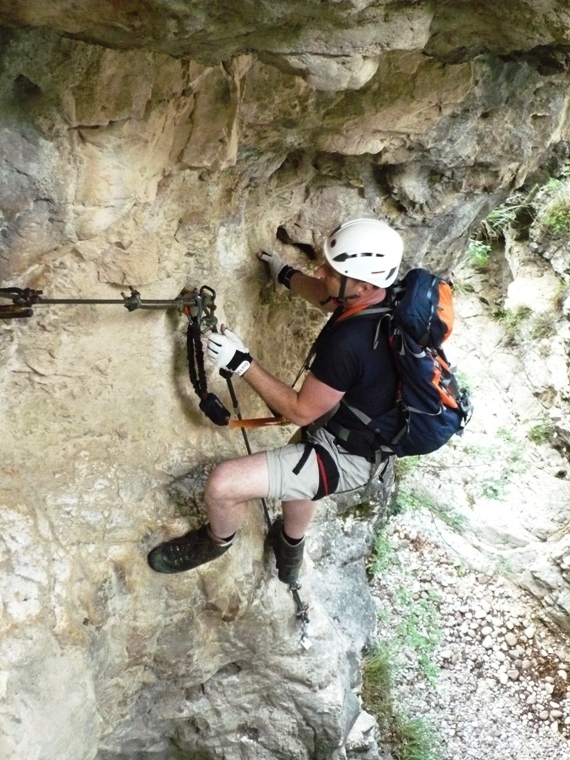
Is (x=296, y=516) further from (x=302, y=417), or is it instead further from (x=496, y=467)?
(x=496, y=467)

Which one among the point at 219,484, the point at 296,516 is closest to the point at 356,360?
the point at 219,484

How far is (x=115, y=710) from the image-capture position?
14.2ft

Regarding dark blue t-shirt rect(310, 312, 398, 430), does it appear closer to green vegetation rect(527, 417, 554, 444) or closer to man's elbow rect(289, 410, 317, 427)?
man's elbow rect(289, 410, 317, 427)

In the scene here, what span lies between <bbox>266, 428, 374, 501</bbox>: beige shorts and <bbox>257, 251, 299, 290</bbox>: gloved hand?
3.74ft

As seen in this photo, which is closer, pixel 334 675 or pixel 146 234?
pixel 146 234

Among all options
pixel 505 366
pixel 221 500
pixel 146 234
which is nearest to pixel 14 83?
pixel 146 234

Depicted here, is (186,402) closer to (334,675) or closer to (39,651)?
(39,651)

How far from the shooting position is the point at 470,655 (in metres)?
7.50

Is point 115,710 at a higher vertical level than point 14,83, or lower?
lower

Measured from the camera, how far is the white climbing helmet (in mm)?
3553

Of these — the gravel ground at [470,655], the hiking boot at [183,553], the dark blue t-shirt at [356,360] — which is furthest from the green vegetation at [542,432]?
the hiking boot at [183,553]

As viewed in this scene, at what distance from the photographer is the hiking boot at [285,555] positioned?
4601 mm

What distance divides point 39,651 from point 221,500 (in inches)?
49.7

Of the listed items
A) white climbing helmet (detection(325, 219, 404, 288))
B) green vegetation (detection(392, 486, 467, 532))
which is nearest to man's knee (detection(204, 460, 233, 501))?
white climbing helmet (detection(325, 219, 404, 288))
